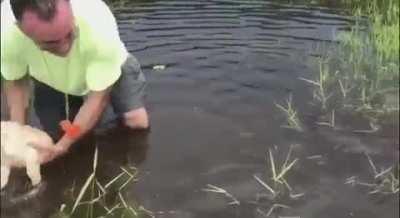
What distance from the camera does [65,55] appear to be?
12.1 ft

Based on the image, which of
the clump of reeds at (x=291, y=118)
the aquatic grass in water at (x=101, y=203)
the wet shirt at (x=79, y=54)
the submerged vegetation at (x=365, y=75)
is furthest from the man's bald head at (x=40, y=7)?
the submerged vegetation at (x=365, y=75)

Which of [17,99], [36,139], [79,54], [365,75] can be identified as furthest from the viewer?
[365,75]

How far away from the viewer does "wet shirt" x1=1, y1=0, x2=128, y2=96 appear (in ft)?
12.1

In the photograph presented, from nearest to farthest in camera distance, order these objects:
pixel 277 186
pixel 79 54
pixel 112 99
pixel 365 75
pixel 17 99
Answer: pixel 277 186, pixel 79 54, pixel 17 99, pixel 112 99, pixel 365 75

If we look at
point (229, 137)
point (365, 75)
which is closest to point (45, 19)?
point (229, 137)

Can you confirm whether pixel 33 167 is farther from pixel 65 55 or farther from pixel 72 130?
pixel 65 55

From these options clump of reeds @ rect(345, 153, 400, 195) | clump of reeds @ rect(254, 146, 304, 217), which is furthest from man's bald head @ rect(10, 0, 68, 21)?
clump of reeds @ rect(345, 153, 400, 195)

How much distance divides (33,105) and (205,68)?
130 cm

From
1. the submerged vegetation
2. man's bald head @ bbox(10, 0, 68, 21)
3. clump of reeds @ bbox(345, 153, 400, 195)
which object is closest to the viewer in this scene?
man's bald head @ bbox(10, 0, 68, 21)

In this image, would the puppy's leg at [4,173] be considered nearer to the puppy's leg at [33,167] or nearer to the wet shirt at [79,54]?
the puppy's leg at [33,167]

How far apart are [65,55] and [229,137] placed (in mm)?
1102

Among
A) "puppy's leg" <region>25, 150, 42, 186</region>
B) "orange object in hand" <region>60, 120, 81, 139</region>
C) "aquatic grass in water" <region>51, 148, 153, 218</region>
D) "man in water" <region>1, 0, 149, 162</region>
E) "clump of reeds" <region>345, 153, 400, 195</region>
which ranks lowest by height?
"aquatic grass in water" <region>51, 148, 153, 218</region>

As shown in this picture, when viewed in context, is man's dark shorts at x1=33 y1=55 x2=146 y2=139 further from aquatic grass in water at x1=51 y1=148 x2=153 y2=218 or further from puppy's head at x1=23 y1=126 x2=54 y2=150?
puppy's head at x1=23 y1=126 x2=54 y2=150

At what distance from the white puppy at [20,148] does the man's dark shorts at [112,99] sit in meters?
0.73
